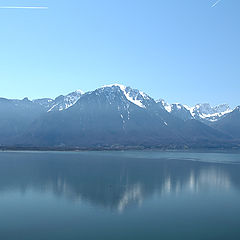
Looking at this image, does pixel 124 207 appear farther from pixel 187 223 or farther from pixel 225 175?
pixel 225 175

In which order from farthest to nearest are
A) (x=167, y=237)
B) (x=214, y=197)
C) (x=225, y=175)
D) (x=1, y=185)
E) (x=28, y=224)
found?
(x=225, y=175)
(x=1, y=185)
(x=214, y=197)
(x=28, y=224)
(x=167, y=237)

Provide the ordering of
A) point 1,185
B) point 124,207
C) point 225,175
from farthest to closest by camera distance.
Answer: point 225,175 → point 1,185 → point 124,207

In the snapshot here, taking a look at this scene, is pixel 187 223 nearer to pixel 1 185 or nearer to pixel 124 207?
pixel 124 207

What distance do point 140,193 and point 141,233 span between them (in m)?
32.3

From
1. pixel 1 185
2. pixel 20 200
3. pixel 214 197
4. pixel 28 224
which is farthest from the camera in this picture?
pixel 1 185

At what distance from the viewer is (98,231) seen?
4659cm

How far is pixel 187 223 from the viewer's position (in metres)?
51.1

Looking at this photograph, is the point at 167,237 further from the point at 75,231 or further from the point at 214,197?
the point at 214,197

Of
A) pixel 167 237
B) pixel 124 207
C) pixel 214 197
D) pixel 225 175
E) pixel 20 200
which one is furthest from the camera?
pixel 225 175

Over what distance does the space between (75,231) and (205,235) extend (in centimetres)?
1934

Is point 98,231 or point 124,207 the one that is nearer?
point 98,231

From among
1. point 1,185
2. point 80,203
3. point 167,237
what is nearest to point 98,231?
point 167,237

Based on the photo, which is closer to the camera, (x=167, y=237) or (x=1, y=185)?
(x=167, y=237)

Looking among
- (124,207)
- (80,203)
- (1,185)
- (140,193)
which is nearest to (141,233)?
(124,207)
